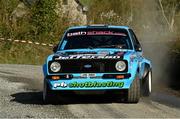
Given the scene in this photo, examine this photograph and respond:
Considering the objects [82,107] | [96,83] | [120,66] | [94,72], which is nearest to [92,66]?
[94,72]

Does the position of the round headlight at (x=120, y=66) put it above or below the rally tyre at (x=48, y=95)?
above

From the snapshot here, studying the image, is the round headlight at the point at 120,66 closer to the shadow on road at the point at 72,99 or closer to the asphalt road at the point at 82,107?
the asphalt road at the point at 82,107

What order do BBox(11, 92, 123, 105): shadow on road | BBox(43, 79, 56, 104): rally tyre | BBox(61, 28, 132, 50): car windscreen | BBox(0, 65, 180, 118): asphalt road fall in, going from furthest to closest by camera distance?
BBox(61, 28, 132, 50): car windscreen
BBox(11, 92, 123, 105): shadow on road
BBox(43, 79, 56, 104): rally tyre
BBox(0, 65, 180, 118): asphalt road

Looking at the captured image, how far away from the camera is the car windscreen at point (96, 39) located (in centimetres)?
1341

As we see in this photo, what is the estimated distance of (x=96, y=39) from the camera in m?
13.6

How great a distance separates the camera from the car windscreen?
44.0 feet

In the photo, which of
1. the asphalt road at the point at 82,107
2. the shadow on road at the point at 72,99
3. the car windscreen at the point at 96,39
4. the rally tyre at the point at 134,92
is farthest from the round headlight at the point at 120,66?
the car windscreen at the point at 96,39

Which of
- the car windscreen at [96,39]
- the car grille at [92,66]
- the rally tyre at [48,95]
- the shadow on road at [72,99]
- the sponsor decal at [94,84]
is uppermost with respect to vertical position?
the car windscreen at [96,39]

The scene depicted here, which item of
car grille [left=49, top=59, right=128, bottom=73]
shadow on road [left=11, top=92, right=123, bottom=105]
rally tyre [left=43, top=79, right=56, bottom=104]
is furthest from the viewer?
shadow on road [left=11, top=92, right=123, bottom=105]

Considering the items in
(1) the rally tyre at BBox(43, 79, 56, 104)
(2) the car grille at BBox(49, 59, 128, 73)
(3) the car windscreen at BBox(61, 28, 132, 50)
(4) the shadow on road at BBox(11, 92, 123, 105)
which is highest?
(3) the car windscreen at BBox(61, 28, 132, 50)

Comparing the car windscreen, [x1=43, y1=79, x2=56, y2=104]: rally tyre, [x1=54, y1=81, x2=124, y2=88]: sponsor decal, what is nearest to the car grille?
[x1=54, y1=81, x2=124, y2=88]: sponsor decal

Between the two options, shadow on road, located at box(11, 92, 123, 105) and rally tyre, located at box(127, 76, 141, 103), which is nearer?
rally tyre, located at box(127, 76, 141, 103)

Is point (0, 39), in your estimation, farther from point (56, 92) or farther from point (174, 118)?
point (174, 118)

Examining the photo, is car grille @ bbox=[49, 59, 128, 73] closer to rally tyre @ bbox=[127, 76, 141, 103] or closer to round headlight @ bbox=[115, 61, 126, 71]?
round headlight @ bbox=[115, 61, 126, 71]
